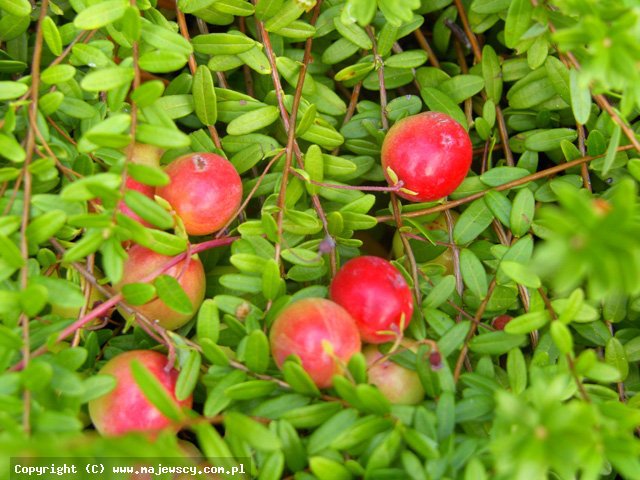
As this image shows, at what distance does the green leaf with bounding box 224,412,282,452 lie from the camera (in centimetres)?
121

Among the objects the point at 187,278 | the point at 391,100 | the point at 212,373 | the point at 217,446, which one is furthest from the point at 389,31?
the point at 217,446

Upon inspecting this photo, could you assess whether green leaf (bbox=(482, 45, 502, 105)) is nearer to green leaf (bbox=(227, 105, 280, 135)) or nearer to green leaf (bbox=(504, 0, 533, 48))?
green leaf (bbox=(504, 0, 533, 48))

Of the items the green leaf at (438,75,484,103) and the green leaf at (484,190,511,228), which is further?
the green leaf at (438,75,484,103)

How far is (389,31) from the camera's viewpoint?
1.68 metres

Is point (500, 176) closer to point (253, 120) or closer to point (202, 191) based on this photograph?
point (253, 120)

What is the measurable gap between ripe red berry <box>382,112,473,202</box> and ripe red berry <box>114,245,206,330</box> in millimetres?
526

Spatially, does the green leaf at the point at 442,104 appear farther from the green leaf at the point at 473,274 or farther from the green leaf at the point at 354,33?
the green leaf at the point at 473,274

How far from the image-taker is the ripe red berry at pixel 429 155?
1577mm

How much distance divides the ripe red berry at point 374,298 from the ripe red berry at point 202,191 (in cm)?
32

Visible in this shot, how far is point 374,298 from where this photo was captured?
141 cm

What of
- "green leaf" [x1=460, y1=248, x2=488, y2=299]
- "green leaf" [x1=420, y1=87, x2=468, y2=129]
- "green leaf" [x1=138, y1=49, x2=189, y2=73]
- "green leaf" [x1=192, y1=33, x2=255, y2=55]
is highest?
"green leaf" [x1=138, y1=49, x2=189, y2=73]

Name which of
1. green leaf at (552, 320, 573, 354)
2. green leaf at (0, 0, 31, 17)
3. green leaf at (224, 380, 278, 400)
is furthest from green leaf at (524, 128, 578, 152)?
green leaf at (0, 0, 31, 17)

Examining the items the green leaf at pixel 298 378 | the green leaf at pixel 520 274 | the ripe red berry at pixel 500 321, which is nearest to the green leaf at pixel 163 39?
the green leaf at pixel 298 378

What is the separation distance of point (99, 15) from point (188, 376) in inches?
30.6
